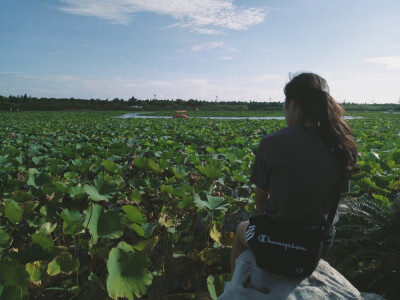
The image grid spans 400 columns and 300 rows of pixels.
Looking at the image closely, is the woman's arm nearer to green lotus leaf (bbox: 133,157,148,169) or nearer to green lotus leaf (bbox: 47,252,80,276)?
green lotus leaf (bbox: 47,252,80,276)

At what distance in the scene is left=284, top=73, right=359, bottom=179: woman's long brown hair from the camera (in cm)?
134

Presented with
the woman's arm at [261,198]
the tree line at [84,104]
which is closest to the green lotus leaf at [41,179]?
the woman's arm at [261,198]

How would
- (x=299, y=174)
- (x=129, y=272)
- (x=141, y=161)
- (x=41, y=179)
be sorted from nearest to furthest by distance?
(x=299, y=174)
(x=129, y=272)
(x=41, y=179)
(x=141, y=161)

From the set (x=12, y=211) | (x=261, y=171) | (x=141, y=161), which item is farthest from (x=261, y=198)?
(x=141, y=161)

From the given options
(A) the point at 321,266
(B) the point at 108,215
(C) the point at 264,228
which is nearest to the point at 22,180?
(B) the point at 108,215

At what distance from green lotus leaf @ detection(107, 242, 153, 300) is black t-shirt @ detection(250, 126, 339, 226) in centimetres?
68

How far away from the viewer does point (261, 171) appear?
4.77 ft

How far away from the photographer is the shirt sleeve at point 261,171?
1416 millimetres

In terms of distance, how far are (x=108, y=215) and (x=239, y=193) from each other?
1548mm

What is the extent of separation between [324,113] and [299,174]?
28 cm

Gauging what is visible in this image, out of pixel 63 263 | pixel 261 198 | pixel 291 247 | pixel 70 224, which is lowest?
pixel 63 263

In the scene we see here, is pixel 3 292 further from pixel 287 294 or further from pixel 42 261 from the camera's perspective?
pixel 287 294

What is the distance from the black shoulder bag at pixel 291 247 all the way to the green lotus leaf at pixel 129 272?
1.86 feet

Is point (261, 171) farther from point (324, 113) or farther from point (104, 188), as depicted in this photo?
point (104, 188)
